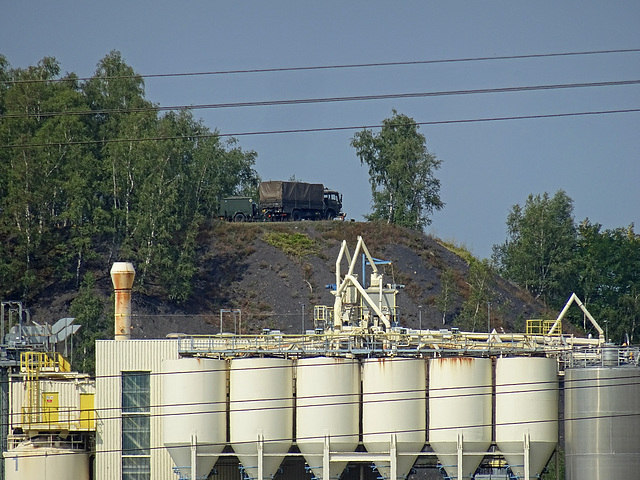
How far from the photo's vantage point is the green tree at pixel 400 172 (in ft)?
354

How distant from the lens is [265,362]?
48.6 m

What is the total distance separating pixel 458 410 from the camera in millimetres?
47438

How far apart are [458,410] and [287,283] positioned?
48.0 metres

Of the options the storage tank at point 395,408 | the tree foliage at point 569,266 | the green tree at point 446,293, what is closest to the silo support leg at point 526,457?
the storage tank at point 395,408

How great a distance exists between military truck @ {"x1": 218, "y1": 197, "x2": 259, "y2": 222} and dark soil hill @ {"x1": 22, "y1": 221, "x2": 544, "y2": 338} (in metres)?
3.57

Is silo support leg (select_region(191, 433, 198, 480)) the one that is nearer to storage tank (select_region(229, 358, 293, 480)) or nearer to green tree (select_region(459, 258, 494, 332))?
storage tank (select_region(229, 358, 293, 480))

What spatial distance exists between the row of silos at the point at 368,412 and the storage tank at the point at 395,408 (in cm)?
4

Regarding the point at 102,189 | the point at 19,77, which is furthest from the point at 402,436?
the point at 19,77

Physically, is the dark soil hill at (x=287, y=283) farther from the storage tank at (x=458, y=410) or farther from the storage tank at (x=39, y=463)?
the storage tank at (x=458, y=410)

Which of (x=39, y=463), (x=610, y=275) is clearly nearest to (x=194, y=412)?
(x=39, y=463)

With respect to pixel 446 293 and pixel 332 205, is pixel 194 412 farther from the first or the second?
pixel 332 205

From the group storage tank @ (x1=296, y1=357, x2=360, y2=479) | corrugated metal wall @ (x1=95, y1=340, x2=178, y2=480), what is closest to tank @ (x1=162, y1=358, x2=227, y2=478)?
corrugated metal wall @ (x1=95, y1=340, x2=178, y2=480)

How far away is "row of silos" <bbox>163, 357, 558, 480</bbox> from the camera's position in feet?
156

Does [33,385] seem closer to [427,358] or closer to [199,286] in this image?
[427,358]
